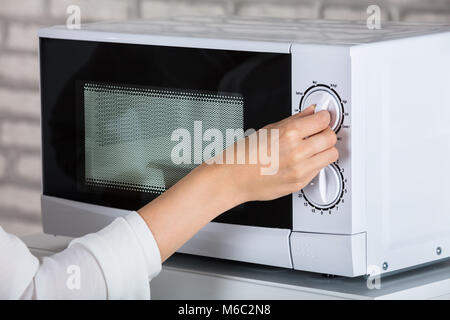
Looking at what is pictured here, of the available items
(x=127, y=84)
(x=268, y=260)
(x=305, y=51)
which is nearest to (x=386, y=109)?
(x=305, y=51)

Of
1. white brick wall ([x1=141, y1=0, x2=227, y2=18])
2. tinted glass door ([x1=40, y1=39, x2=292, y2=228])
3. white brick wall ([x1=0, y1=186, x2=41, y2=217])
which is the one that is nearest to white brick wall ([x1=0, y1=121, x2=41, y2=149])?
white brick wall ([x1=0, y1=186, x2=41, y2=217])

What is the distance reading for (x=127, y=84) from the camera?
1081 mm

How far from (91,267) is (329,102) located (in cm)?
30

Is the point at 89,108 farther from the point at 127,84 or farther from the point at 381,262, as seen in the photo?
the point at 381,262

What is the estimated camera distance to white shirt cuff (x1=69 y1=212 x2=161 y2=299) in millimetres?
870

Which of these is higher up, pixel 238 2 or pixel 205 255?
pixel 238 2

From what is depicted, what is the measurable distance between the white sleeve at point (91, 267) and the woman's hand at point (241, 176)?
0.02m

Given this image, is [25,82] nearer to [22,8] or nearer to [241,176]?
[22,8]

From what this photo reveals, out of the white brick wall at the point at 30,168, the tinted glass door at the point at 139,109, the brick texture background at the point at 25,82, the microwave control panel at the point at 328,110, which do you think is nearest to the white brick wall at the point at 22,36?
the brick texture background at the point at 25,82

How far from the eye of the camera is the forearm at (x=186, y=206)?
91 cm

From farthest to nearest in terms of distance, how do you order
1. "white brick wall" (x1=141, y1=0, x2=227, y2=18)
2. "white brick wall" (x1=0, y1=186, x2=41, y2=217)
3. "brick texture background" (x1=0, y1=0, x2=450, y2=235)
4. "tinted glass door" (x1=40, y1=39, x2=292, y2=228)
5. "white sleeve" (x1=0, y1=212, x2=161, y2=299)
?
"white brick wall" (x1=0, y1=186, x2=41, y2=217) → "brick texture background" (x1=0, y1=0, x2=450, y2=235) → "white brick wall" (x1=141, y1=0, x2=227, y2=18) → "tinted glass door" (x1=40, y1=39, x2=292, y2=228) → "white sleeve" (x1=0, y1=212, x2=161, y2=299)

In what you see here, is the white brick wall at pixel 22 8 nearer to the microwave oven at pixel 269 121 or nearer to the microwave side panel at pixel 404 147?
the microwave oven at pixel 269 121

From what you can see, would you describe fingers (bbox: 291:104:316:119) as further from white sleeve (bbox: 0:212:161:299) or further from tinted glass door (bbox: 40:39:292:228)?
white sleeve (bbox: 0:212:161:299)
